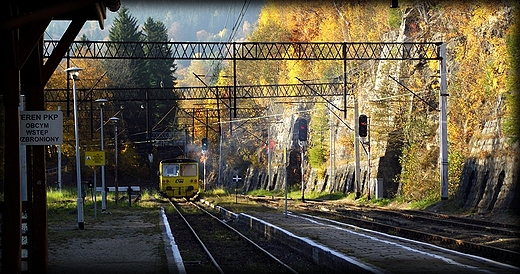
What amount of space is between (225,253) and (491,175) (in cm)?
1410

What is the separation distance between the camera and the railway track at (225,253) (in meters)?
14.7

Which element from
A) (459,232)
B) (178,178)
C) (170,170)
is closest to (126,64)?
(170,170)

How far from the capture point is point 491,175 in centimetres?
2812

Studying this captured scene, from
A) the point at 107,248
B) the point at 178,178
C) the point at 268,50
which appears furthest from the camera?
the point at 178,178

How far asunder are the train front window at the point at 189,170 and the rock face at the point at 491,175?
76.0 feet

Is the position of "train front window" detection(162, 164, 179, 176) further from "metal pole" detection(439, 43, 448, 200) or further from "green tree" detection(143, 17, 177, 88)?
"green tree" detection(143, 17, 177, 88)

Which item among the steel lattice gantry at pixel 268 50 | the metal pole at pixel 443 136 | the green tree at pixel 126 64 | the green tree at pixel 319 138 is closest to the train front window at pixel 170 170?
the steel lattice gantry at pixel 268 50

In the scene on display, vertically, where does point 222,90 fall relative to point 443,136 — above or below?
above

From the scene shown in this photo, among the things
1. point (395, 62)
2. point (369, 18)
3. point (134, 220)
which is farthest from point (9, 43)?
point (369, 18)

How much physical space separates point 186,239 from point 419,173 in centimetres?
1918

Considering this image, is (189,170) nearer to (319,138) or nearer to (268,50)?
(268,50)

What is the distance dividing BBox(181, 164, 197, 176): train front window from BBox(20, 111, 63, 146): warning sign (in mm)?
38990

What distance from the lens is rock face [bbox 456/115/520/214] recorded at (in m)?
26.2

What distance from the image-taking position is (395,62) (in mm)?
46250
